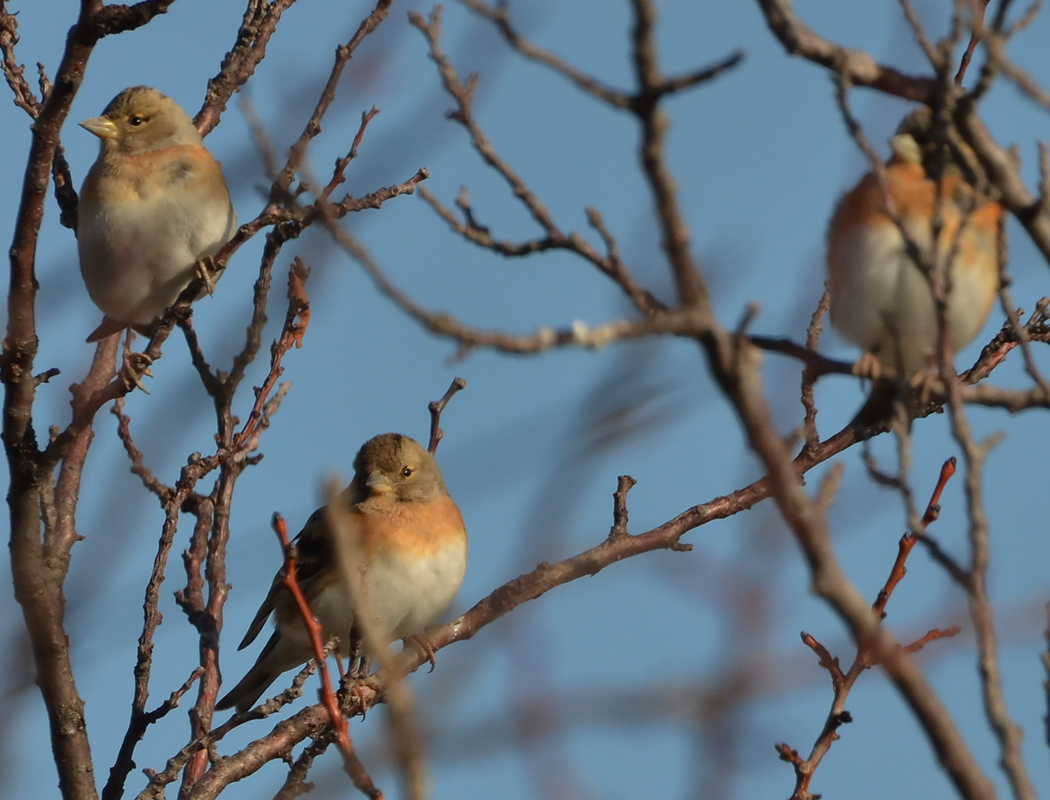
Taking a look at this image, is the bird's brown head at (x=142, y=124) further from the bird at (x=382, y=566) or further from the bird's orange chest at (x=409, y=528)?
the bird's orange chest at (x=409, y=528)

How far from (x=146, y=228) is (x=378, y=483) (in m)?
1.66

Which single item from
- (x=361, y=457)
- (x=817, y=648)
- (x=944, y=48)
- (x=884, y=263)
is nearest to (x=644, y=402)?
(x=944, y=48)

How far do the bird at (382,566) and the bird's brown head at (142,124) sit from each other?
6.34 ft

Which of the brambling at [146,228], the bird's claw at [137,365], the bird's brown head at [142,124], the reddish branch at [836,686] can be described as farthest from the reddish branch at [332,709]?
the bird's brown head at [142,124]

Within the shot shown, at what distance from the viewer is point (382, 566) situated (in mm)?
5910

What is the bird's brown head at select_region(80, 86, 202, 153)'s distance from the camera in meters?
6.59

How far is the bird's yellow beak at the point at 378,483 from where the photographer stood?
6488mm

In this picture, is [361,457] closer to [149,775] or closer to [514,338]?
[149,775]

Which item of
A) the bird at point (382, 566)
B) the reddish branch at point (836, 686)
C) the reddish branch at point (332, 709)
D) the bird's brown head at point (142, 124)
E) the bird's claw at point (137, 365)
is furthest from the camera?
the bird's brown head at point (142, 124)

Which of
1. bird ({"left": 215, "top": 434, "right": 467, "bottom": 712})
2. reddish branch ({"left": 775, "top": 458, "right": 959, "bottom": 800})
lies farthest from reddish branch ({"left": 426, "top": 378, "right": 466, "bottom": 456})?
reddish branch ({"left": 775, "top": 458, "right": 959, "bottom": 800})

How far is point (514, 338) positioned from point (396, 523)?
4281 millimetres

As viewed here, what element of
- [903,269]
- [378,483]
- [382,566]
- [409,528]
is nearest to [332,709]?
[903,269]

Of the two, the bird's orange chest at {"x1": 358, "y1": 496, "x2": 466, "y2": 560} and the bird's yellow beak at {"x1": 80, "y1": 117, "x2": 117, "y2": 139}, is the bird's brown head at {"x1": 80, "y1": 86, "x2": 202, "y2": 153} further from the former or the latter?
the bird's orange chest at {"x1": 358, "y1": 496, "x2": 466, "y2": 560}

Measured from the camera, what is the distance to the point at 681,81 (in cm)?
192
